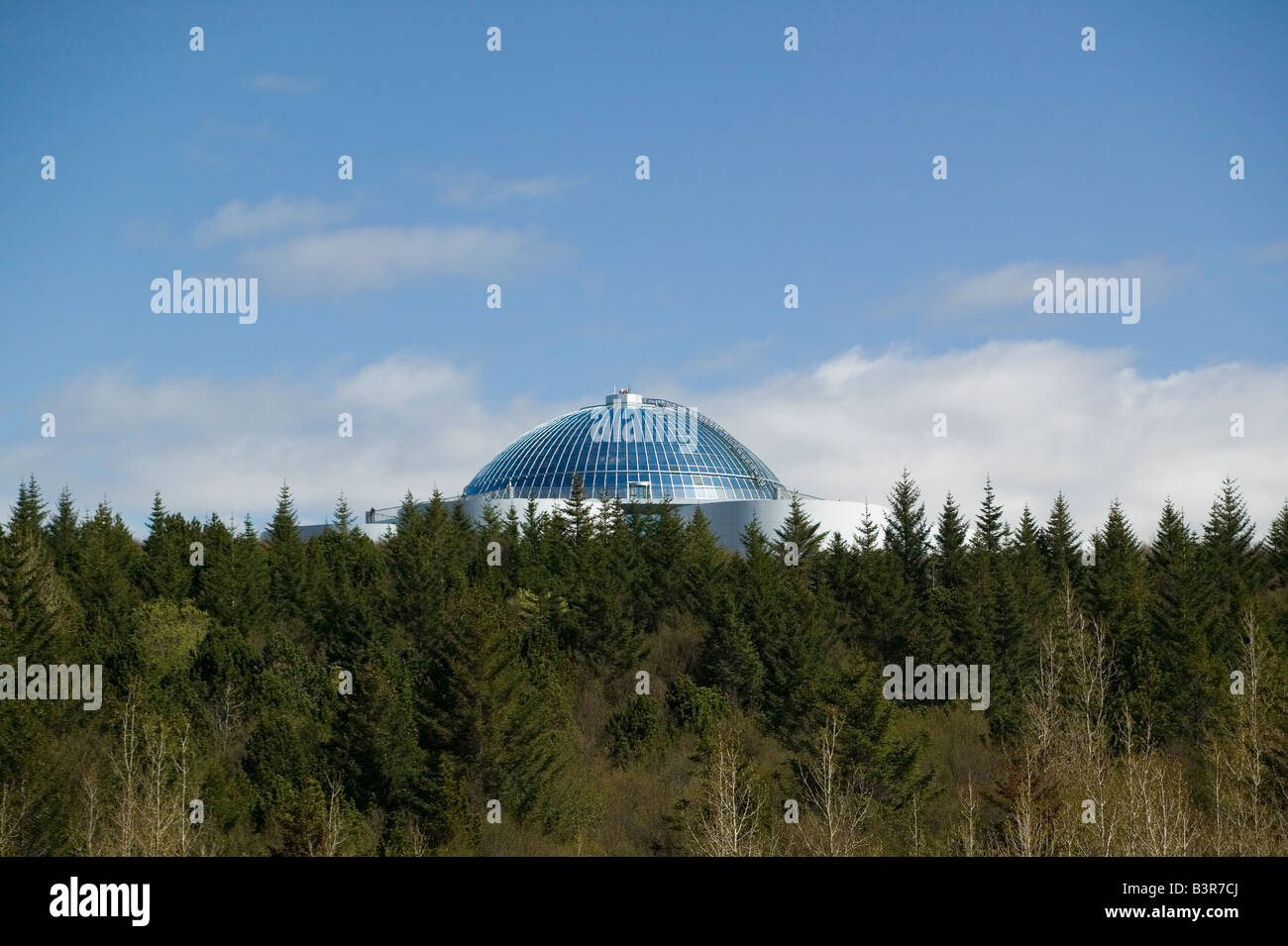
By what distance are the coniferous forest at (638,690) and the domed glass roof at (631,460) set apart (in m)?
8.88

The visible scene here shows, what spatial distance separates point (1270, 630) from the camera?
4206cm

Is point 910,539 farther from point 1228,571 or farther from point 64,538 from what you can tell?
point 64,538

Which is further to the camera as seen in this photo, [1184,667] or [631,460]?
[631,460]

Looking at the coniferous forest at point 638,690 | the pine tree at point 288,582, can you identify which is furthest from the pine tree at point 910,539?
the pine tree at point 288,582

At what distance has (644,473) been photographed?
223 feet

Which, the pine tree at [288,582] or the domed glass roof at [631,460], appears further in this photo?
the domed glass roof at [631,460]

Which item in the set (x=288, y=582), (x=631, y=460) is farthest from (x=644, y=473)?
(x=288, y=582)

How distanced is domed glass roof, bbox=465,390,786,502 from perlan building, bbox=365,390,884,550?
0.06m

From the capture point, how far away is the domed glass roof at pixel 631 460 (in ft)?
221

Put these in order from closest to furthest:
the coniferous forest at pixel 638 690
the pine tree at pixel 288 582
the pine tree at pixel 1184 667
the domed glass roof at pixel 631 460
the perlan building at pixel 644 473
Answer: the coniferous forest at pixel 638 690
the pine tree at pixel 1184 667
the pine tree at pixel 288 582
the perlan building at pixel 644 473
the domed glass roof at pixel 631 460

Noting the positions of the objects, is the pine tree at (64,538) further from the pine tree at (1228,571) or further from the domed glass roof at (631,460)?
the pine tree at (1228,571)

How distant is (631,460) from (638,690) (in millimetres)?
27033

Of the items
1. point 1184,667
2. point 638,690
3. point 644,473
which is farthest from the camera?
point 644,473
